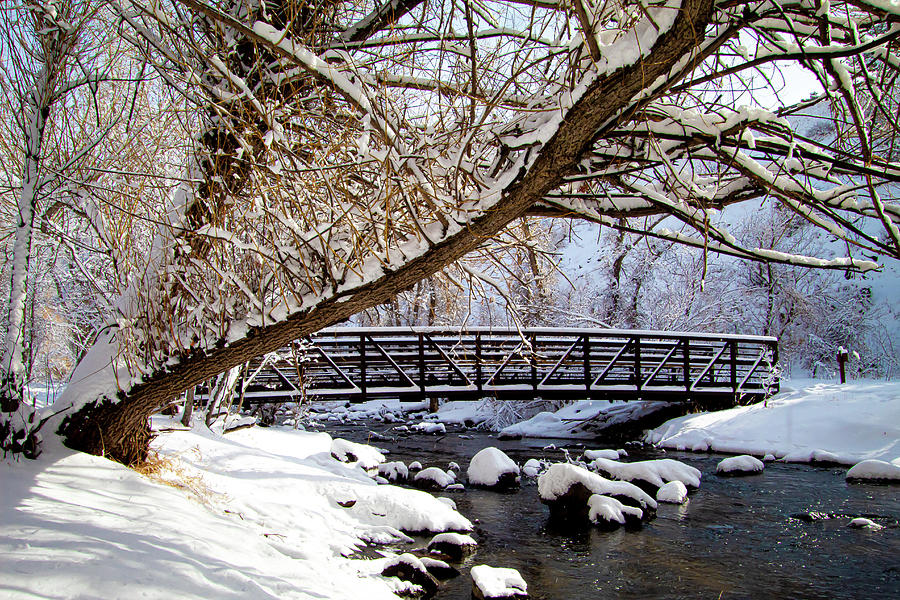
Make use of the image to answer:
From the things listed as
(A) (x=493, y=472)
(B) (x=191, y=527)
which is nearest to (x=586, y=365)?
(A) (x=493, y=472)

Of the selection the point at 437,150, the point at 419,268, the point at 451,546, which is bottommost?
the point at 451,546

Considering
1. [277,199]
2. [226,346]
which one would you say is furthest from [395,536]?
[277,199]

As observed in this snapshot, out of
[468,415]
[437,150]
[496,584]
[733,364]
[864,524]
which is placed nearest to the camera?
[437,150]

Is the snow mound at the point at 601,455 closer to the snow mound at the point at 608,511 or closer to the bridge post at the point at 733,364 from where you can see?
the snow mound at the point at 608,511

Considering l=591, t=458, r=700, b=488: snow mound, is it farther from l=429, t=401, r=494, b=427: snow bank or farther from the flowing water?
l=429, t=401, r=494, b=427: snow bank

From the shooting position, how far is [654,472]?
7121mm

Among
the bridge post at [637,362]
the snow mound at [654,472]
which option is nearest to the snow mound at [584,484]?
the snow mound at [654,472]

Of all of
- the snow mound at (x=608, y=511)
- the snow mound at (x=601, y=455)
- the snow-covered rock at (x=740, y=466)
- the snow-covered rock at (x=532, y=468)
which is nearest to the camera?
the snow mound at (x=608, y=511)

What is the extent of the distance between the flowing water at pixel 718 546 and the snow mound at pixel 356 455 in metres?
1.74

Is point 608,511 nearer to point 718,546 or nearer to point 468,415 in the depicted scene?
point 718,546

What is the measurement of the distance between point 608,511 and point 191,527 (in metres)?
4.15

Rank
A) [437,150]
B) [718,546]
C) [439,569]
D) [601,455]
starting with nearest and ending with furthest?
[437,150]
[439,569]
[718,546]
[601,455]

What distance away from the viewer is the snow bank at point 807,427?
8227mm

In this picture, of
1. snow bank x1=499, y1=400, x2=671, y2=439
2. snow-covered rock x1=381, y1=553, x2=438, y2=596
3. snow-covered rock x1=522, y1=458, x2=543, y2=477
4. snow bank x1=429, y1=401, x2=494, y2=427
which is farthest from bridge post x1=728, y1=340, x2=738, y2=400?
snow-covered rock x1=381, y1=553, x2=438, y2=596
